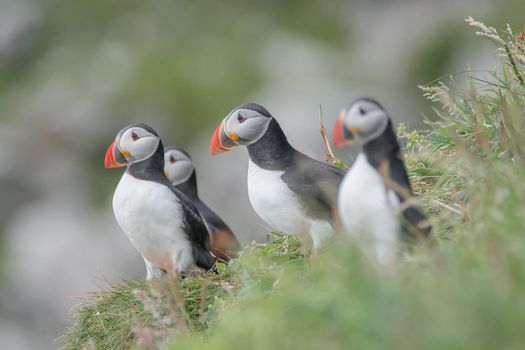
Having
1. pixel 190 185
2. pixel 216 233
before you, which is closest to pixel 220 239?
pixel 216 233

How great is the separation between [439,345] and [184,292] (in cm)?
296

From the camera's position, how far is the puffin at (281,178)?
232 inches

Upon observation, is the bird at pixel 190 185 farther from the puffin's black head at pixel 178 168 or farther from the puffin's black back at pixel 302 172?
the puffin's black back at pixel 302 172

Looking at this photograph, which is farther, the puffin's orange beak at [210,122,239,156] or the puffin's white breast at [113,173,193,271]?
the puffin's white breast at [113,173,193,271]

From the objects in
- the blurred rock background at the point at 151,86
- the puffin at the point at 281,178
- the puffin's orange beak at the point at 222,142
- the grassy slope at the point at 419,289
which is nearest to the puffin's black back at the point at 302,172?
the puffin at the point at 281,178

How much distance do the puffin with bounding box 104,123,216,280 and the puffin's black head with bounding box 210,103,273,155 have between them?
791 mm

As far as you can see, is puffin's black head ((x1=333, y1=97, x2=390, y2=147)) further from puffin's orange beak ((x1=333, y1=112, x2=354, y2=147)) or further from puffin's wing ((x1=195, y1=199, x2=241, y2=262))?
puffin's wing ((x1=195, y1=199, x2=241, y2=262))

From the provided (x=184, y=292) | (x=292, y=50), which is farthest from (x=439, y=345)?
(x=292, y=50)

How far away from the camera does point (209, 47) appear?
22938 millimetres

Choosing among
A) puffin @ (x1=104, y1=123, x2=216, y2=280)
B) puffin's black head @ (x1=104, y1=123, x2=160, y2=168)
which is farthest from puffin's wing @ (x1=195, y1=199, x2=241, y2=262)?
puffin's black head @ (x1=104, y1=123, x2=160, y2=168)

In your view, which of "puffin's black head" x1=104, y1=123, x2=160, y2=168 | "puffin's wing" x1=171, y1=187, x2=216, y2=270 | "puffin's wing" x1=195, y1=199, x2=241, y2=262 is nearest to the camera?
"puffin's black head" x1=104, y1=123, x2=160, y2=168

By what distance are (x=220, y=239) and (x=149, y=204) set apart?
1.12m

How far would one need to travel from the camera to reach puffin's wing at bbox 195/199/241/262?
745cm

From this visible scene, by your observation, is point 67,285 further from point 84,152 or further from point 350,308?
point 350,308
